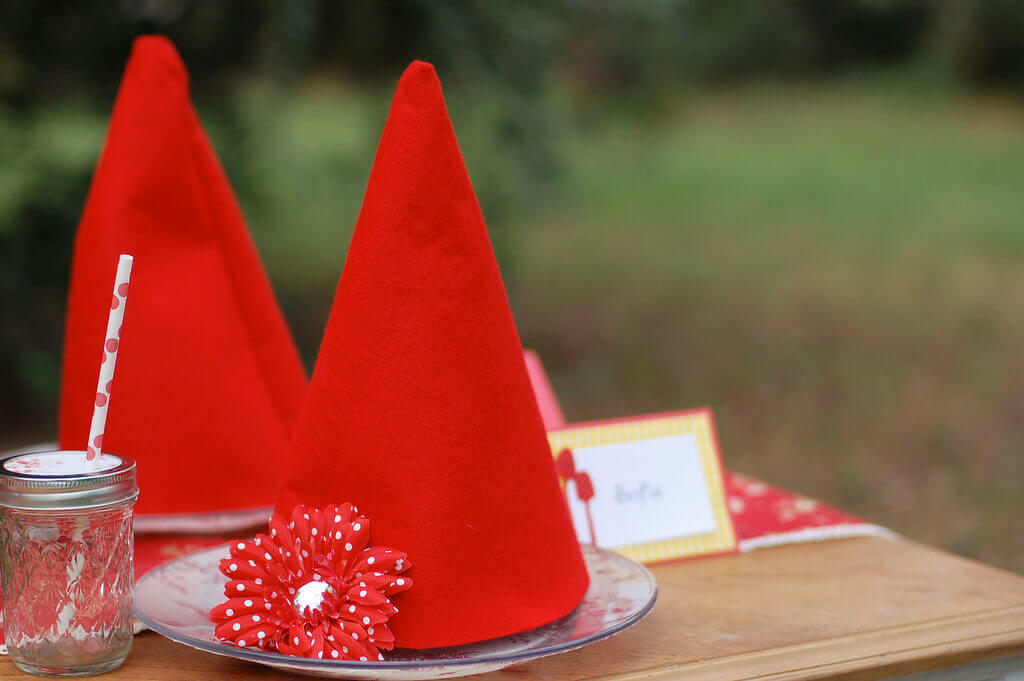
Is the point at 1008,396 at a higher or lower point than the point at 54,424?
lower

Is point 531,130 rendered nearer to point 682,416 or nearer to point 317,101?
point 682,416

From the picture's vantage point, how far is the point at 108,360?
63 centimetres

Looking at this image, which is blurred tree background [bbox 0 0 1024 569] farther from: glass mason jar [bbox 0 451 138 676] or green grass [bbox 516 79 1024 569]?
glass mason jar [bbox 0 451 138 676]

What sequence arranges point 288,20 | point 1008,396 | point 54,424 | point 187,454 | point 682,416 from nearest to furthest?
point 187,454
point 682,416
point 288,20
point 54,424
point 1008,396

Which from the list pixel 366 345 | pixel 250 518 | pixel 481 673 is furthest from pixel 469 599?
pixel 250 518

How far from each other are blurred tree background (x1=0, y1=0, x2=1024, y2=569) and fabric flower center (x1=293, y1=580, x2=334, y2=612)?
133cm

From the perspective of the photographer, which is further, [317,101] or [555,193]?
[317,101]

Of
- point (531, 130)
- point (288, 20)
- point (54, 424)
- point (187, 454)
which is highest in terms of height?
point (288, 20)

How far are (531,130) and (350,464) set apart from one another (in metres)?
1.77

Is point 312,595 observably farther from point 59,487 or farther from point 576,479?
point 576,479

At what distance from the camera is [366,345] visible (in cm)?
64

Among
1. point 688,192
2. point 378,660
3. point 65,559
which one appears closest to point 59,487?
point 65,559

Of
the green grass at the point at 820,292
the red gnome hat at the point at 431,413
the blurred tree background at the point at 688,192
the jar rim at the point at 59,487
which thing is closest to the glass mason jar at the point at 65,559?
the jar rim at the point at 59,487

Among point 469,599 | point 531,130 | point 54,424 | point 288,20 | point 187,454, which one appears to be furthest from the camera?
point 54,424
